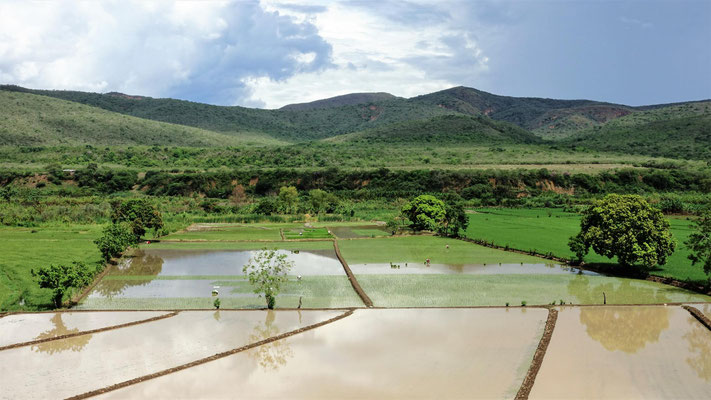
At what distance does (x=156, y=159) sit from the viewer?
394 ft

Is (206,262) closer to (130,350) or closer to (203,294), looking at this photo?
(203,294)

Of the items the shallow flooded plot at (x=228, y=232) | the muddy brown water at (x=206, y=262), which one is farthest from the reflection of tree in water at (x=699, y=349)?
the shallow flooded plot at (x=228, y=232)

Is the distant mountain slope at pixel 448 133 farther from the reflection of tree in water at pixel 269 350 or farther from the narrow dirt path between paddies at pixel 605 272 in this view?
the reflection of tree in water at pixel 269 350

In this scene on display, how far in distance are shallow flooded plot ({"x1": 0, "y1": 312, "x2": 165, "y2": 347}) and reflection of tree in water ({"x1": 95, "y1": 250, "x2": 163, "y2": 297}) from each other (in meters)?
4.49

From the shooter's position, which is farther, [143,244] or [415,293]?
[143,244]

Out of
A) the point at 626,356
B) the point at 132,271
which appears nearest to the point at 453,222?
the point at 132,271

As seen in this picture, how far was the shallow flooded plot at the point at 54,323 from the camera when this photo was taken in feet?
74.1

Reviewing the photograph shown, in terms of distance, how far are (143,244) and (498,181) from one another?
214ft

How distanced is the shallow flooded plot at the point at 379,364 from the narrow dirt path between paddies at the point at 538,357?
0.24 m

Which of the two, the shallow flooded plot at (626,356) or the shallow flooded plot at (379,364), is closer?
the shallow flooded plot at (379,364)

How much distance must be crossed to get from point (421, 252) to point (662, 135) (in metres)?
128

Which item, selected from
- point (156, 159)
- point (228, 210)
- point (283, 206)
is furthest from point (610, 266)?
point (156, 159)

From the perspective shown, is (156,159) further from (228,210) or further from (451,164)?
(451,164)

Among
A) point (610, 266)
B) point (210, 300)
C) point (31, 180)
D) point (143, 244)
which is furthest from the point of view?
point (31, 180)
